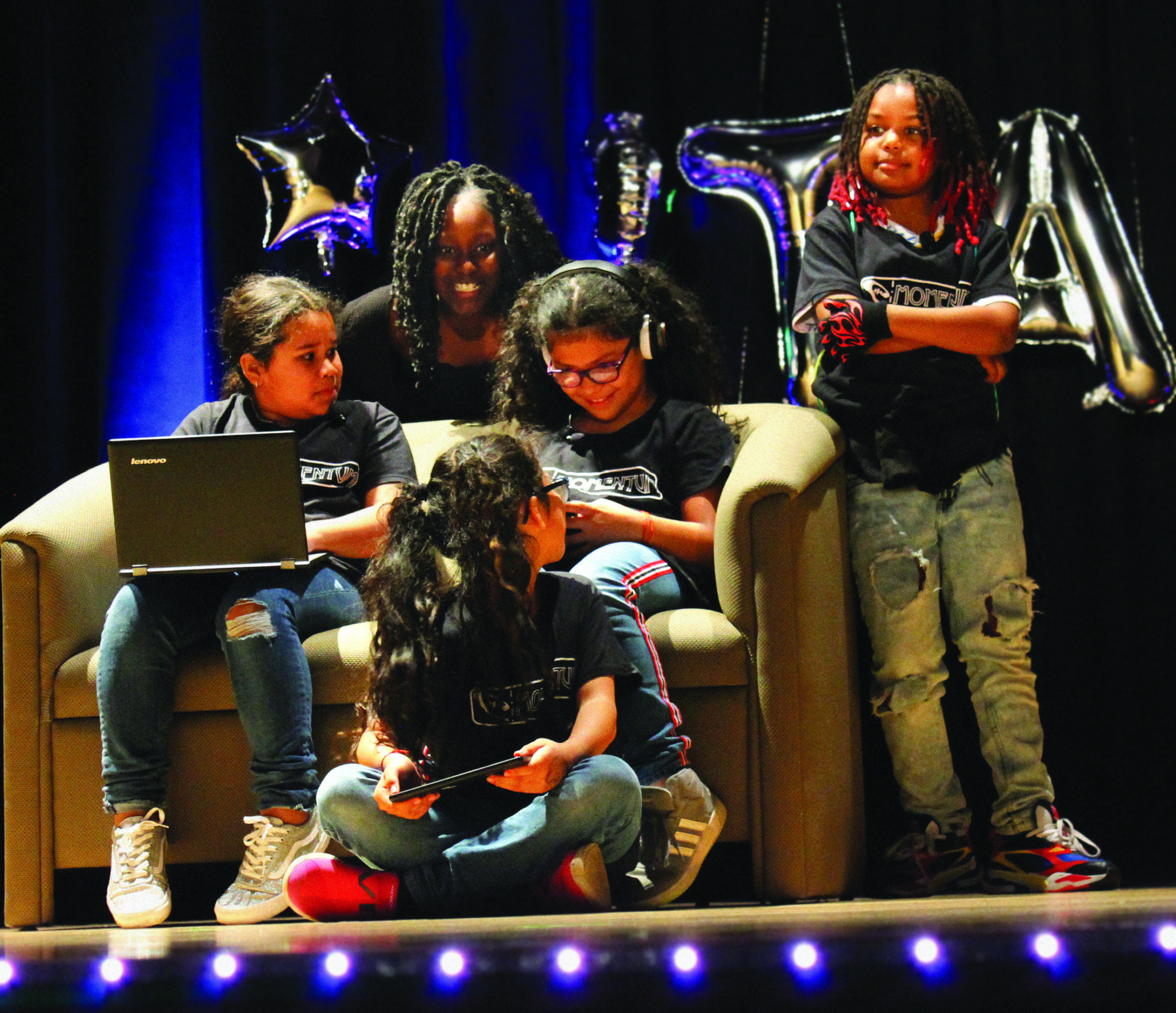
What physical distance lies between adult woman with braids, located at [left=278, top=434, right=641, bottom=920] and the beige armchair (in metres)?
0.24

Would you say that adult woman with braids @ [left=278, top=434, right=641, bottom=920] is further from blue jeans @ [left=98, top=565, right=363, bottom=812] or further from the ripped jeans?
the ripped jeans

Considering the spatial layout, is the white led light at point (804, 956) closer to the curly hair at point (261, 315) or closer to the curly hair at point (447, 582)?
the curly hair at point (447, 582)

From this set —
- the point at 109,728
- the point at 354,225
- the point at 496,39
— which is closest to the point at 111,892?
the point at 109,728

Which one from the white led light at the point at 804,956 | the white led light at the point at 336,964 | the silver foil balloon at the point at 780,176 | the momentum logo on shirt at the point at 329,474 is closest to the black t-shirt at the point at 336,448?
the momentum logo on shirt at the point at 329,474

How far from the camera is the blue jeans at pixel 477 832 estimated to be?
157 cm

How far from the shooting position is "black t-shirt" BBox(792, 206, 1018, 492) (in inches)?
80.0

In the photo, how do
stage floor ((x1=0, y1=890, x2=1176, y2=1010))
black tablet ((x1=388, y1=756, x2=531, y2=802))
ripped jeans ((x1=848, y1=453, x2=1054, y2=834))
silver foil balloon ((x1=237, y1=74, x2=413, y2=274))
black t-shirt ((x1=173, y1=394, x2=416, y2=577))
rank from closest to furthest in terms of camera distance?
stage floor ((x1=0, y1=890, x2=1176, y2=1010))
black tablet ((x1=388, y1=756, x2=531, y2=802))
ripped jeans ((x1=848, y1=453, x2=1054, y2=834))
black t-shirt ((x1=173, y1=394, x2=416, y2=577))
silver foil balloon ((x1=237, y1=74, x2=413, y2=274))

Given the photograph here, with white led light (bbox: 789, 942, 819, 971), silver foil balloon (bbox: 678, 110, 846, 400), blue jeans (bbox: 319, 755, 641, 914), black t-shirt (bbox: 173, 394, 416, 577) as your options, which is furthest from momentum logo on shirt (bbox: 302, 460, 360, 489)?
white led light (bbox: 789, 942, 819, 971)

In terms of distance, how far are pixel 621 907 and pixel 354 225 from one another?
178 cm

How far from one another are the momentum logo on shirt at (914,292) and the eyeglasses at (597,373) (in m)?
0.42

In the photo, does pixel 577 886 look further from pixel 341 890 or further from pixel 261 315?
pixel 261 315

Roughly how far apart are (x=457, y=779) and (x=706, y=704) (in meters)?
0.50

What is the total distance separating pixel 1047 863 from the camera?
190cm

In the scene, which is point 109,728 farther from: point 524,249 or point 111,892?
point 524,249
